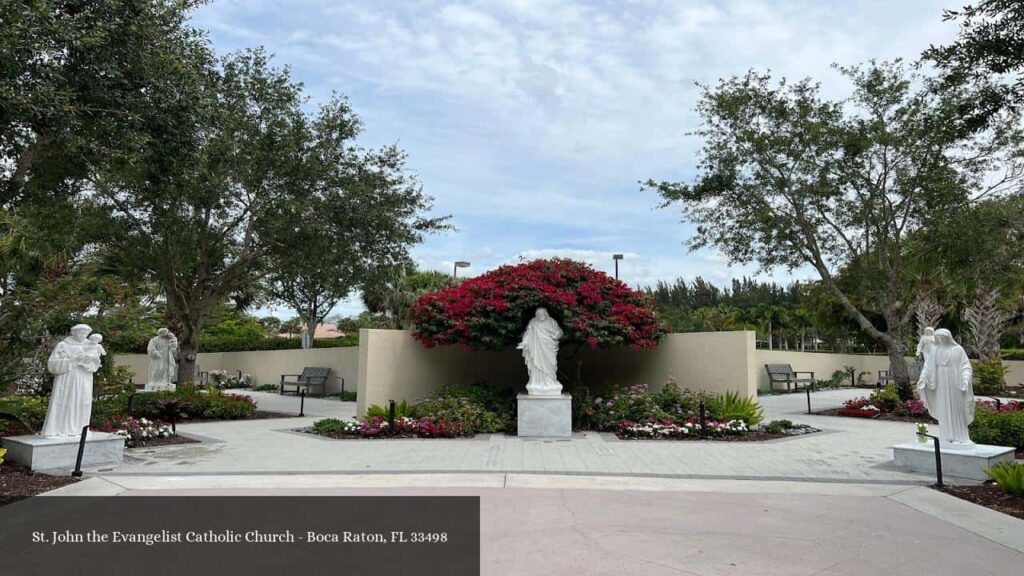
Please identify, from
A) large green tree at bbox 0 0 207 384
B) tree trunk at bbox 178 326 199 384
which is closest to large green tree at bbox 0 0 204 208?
large green tree at bbox 0 0 207 384

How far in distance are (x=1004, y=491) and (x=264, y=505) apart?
751 cm

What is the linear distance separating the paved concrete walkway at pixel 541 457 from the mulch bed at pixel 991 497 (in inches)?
20.4

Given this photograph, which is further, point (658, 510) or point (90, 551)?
point (658, 510)

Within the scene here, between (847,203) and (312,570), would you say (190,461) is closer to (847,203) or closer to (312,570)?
(312,570)

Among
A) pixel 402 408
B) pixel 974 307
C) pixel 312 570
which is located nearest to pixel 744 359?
pixel 402 408

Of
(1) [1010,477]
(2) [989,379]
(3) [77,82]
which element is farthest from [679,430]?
(2) [989,379]

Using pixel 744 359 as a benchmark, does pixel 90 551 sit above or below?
below

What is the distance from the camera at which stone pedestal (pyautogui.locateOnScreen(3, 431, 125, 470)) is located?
24.7ft

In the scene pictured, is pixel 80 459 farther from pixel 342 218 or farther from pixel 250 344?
pixel 250 344

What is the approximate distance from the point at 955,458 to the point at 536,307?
265 inches

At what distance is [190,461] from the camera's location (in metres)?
8.41

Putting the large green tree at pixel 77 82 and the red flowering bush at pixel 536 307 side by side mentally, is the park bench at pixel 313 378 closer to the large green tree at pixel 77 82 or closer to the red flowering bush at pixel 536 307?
the red flowering bush at pixel 536 307

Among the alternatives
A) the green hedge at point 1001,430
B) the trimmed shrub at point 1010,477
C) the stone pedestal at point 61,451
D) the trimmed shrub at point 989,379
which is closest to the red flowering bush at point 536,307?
the green hedge at point 1001,430

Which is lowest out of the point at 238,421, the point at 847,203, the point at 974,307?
the point at 238,421
